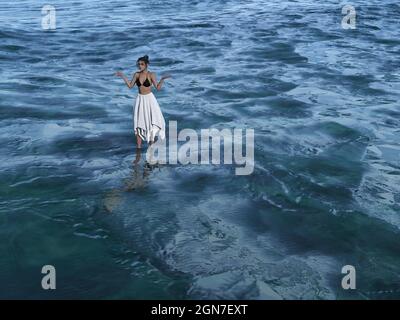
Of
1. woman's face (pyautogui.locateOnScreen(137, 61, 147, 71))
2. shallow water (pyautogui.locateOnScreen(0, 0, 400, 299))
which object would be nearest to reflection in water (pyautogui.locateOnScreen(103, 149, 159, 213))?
shallow water (pyautogui.locateOnScreen(0, 0, 400, 299))

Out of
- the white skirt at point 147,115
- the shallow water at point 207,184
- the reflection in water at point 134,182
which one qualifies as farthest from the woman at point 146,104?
the shallow water at point 207,184

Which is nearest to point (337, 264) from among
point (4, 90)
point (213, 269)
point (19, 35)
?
point (213, 269)

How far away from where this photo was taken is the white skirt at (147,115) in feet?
36.1

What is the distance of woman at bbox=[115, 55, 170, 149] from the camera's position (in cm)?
1067

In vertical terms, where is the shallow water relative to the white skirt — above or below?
below

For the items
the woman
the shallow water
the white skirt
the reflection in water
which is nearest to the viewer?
the shallow water

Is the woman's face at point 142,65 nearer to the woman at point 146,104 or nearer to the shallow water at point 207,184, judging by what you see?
the woman at point 146,104

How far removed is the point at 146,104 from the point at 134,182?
5.75 feet

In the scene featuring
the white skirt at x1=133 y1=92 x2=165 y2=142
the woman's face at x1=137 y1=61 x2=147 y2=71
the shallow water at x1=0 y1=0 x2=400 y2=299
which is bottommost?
the shallow water at x1=0 y1=0 x2=400 y2=299

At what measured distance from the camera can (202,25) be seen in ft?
105

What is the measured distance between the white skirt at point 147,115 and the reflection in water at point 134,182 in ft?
2.16

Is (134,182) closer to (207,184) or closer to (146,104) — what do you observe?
(207,184)

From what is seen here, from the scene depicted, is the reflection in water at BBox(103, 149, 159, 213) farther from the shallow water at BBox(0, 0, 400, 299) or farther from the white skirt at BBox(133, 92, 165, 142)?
the white skirt at BBox(133, 92, 165, 142)

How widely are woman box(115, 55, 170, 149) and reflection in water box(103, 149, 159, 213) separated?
0.65 m
